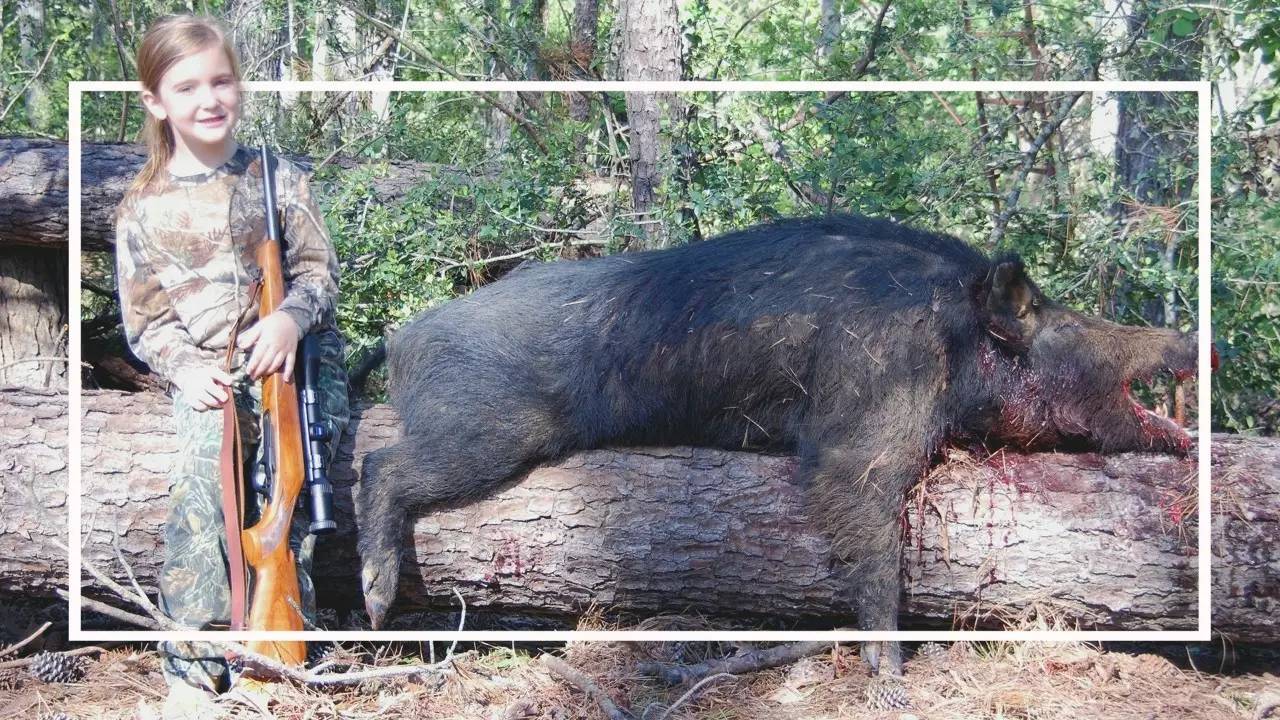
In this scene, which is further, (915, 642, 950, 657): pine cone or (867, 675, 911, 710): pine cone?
(915, 642, 950, 657): pine cone

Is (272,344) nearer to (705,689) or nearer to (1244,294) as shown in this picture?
(705,689)

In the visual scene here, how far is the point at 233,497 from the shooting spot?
407cm

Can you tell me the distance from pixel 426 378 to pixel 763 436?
1.62m

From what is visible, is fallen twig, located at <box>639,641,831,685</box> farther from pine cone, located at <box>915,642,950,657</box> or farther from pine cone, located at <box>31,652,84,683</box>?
pine cone, located at <box>31,652,84,683</box>

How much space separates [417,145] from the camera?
7.99m

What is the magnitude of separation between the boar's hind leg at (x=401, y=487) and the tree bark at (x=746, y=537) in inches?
4.2

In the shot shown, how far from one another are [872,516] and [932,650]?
→ 0.73 m

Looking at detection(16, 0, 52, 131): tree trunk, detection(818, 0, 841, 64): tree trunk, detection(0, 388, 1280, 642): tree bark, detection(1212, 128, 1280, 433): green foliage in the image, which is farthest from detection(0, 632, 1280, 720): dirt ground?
detection(16, 0, 52, 131): tree trunk

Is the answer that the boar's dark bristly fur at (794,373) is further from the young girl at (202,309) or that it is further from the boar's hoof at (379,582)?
the young girl at (202,309)

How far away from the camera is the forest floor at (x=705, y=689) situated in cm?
440

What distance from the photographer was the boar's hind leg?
15.5ft

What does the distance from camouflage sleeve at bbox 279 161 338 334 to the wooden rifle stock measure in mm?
92

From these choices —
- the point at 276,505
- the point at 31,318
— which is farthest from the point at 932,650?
the point at 31,318

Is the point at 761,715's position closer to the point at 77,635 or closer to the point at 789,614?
the point at 789,614
